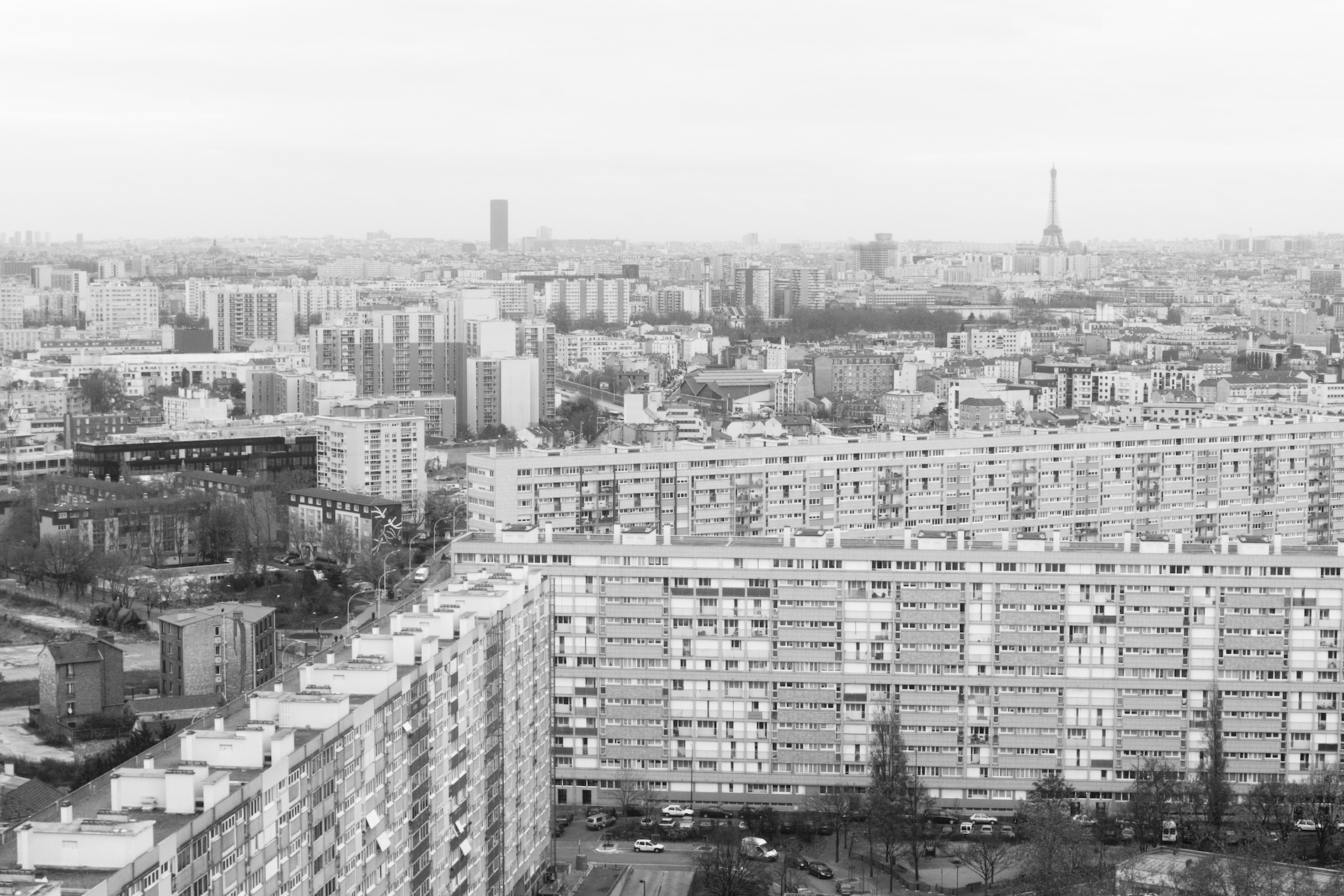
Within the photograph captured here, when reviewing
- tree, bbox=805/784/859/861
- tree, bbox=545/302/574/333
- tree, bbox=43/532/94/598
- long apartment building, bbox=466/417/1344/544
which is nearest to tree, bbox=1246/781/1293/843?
tree, bbox=805/784/859/861

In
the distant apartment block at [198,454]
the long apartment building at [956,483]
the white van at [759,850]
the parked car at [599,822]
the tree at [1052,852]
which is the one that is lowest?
the parked car at [599,822]

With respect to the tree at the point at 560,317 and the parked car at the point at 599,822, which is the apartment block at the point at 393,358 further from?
the parked car at the point at 599,822

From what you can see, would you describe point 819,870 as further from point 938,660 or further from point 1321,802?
point 1321,802

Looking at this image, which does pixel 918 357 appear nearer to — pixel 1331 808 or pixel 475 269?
pixel 1331 808

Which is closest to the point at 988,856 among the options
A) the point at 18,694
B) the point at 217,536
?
the point at 18,694

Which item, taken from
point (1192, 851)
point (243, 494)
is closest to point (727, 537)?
point (1192, 851)

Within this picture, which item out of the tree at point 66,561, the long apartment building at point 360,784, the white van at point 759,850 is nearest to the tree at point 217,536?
the tree at point 66,561
